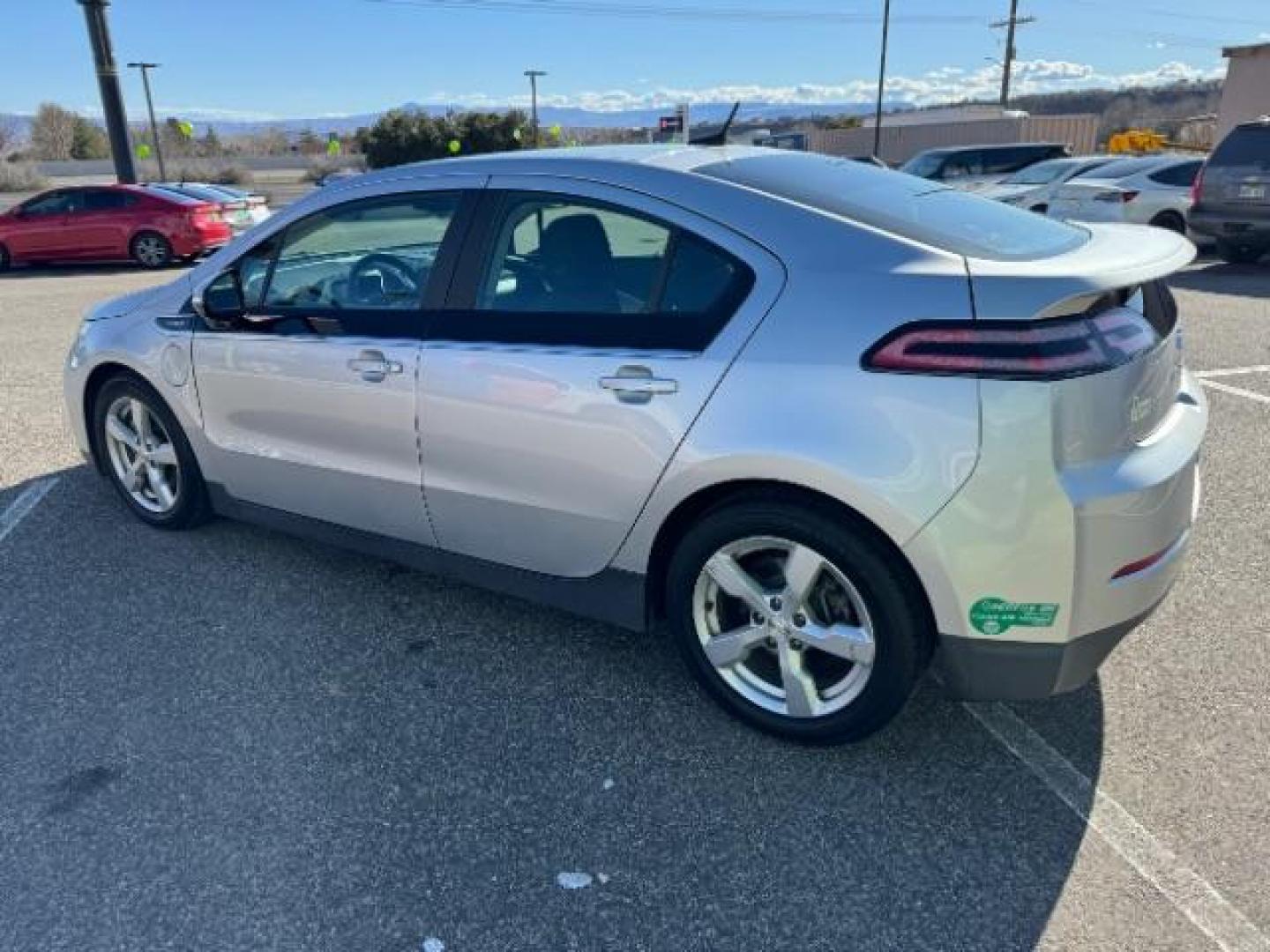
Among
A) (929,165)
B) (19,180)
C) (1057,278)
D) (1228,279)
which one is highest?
(1057,278)

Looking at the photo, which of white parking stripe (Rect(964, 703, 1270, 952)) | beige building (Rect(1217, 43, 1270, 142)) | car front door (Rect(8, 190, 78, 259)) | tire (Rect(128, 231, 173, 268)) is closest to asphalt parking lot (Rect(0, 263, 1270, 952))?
white parking stripe (Rect(964, 703, 1270, 952))

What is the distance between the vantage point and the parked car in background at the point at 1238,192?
11352 mm

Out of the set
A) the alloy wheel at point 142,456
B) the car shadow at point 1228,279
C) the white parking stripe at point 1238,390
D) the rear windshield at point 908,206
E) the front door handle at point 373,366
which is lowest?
the car shadow at point 1228,279

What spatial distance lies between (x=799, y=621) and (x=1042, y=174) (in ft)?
48.1

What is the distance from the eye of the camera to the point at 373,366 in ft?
10.8

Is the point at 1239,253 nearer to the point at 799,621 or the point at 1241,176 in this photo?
the point at 1241,176

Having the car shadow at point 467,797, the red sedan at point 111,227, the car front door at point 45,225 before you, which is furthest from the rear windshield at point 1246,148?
the car front door at point 45,225

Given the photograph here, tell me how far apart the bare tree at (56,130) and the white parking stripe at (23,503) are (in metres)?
75.4

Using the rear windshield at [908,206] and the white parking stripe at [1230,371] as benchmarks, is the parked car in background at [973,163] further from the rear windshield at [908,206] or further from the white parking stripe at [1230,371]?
the rear windshield at [908,206]

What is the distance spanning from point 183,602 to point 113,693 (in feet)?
2.13

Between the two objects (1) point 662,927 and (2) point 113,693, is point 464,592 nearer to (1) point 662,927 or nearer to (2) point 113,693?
(2) point 113,693

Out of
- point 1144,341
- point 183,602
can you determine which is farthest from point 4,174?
point 1144,341

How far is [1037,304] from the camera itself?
7.42ft

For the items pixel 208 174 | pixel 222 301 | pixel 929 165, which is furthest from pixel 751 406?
pixel 208 174
